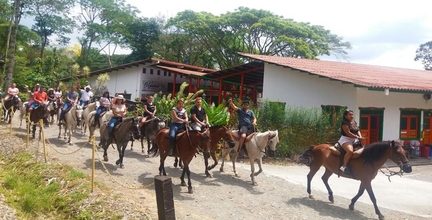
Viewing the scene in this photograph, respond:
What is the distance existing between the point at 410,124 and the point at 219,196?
13.1m

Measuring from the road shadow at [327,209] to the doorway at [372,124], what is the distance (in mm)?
8315

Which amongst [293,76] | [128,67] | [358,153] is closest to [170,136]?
[358,153]

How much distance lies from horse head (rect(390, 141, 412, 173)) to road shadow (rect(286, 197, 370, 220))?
1362 millimetres

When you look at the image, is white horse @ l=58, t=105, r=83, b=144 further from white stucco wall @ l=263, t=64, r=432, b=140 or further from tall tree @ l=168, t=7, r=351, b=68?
tall tree @ l=168, t=7, r=351, b=68

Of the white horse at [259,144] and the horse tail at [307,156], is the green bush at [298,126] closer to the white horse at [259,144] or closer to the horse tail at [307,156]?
the white horse at [259,144]

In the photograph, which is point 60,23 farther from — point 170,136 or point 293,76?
point 170,136

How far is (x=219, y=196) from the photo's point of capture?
824cm

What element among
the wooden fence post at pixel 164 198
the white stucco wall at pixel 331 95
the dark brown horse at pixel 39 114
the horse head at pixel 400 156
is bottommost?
the wooden fence post at pixel 164 198

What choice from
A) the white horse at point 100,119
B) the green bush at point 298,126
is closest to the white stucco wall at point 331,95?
the green bush at point 298,126

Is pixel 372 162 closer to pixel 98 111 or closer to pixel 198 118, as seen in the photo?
pixel 198 118

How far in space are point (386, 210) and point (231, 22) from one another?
27139 mm

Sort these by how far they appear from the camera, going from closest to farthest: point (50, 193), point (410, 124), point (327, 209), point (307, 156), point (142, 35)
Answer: point (50, 193), point (327, 209), point (307, 156), point (410, 124), point (142, 35)

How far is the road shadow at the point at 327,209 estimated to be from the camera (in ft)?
25.7

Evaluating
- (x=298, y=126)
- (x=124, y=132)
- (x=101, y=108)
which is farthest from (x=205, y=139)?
(x=298, y=126)
